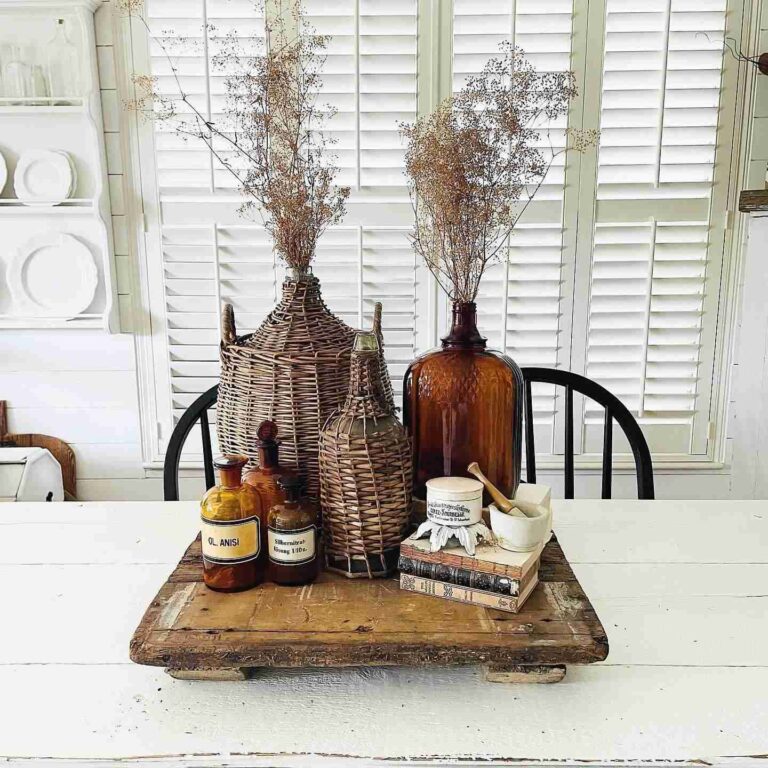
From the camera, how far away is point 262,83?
3.19 feet

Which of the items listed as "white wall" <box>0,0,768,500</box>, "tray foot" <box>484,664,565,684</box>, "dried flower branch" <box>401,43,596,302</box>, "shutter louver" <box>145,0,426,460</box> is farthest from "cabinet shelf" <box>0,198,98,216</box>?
"tray foot" <box>484,664,565,684</box>

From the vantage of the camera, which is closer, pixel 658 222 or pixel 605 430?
pixel 605 430

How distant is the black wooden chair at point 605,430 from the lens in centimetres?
160

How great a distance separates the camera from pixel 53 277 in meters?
2.40

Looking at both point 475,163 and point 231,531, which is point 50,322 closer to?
point 231,531

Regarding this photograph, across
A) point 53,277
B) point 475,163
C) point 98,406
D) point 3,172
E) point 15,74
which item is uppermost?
point 15,74

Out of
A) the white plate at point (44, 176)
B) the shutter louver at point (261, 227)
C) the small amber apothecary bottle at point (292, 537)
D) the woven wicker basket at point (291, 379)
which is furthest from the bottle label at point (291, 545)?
the white plate at point (44, 176)

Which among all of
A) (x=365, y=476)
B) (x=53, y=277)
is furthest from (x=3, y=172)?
(x=365, y=476)

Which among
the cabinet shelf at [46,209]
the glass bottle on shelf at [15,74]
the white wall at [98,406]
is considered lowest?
the white wall at [98,406]

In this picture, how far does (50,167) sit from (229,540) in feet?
6.14

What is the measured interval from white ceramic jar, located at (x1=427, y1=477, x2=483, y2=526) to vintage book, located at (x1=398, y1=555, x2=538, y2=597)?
6 cm

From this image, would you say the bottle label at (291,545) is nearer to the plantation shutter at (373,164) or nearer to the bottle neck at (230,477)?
the bottle neck at (230,477)

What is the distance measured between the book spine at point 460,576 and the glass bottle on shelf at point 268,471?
0.19 metres

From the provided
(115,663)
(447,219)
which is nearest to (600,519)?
(447,219)
